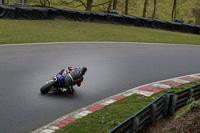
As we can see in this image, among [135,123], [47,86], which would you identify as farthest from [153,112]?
[47,86]

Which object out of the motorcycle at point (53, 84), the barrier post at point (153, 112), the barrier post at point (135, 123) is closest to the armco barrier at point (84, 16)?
the motorcycle at point (53, 84)

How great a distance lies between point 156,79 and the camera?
11695 millimetres

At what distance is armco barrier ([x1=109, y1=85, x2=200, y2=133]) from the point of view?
18.6 feet

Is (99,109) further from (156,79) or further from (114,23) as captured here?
(114,23)

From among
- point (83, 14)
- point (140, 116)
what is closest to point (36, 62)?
point (140, 116)

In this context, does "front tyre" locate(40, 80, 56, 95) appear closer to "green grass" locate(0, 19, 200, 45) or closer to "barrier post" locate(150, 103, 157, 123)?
"barrier post" locate(150, 103, 157, 123)

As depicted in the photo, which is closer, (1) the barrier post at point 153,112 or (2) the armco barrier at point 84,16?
(1) the barrier post at point 153,112

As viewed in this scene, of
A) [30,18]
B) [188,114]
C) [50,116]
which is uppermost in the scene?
[30,18]

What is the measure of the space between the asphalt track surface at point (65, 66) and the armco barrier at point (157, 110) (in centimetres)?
233

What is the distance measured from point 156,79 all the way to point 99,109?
461 cm

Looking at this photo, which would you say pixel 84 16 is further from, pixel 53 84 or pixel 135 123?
pixel 135 123

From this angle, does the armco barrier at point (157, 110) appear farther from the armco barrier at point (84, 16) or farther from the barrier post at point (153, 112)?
the armco barrier at point (84, 16)

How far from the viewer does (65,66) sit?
1245 cm

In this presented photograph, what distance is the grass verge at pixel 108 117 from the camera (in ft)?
21.0
